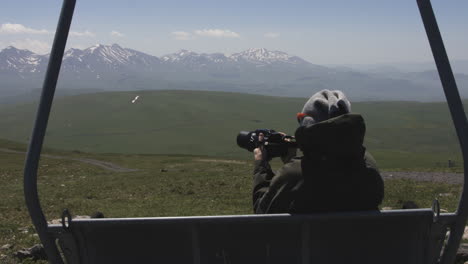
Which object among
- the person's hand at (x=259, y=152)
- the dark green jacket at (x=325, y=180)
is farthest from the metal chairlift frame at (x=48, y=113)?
the person's hand at (x=259, y=152)

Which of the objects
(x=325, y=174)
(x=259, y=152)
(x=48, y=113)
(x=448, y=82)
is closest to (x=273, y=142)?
(x=259, y=152)

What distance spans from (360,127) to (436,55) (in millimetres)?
726

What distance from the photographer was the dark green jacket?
339 centimetres

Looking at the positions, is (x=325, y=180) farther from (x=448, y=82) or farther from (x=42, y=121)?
(x=42, y=121)

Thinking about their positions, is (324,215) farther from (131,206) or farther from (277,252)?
(131,206)

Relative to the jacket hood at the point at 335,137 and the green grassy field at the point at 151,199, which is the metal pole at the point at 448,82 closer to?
the jacket hood at the point at 335,137

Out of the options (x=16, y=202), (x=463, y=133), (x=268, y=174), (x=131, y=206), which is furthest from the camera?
(x=16, y=202)

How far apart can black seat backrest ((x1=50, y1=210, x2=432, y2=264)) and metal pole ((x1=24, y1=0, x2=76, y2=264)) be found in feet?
0.68

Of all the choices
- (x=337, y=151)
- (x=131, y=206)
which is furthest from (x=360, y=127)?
(x=131, y=206)

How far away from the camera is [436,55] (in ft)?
10.8

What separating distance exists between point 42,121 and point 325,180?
81.5 inches

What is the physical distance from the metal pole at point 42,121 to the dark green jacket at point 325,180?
1.72m

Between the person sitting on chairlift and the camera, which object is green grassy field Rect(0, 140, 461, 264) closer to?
the camera

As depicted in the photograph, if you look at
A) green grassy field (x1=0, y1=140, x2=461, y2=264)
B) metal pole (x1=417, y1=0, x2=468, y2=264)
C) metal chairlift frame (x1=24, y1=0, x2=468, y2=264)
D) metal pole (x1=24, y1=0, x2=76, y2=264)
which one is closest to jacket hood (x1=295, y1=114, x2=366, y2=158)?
metal chairlift frame (x1=24, y1=0, x2=468, y2=264)
